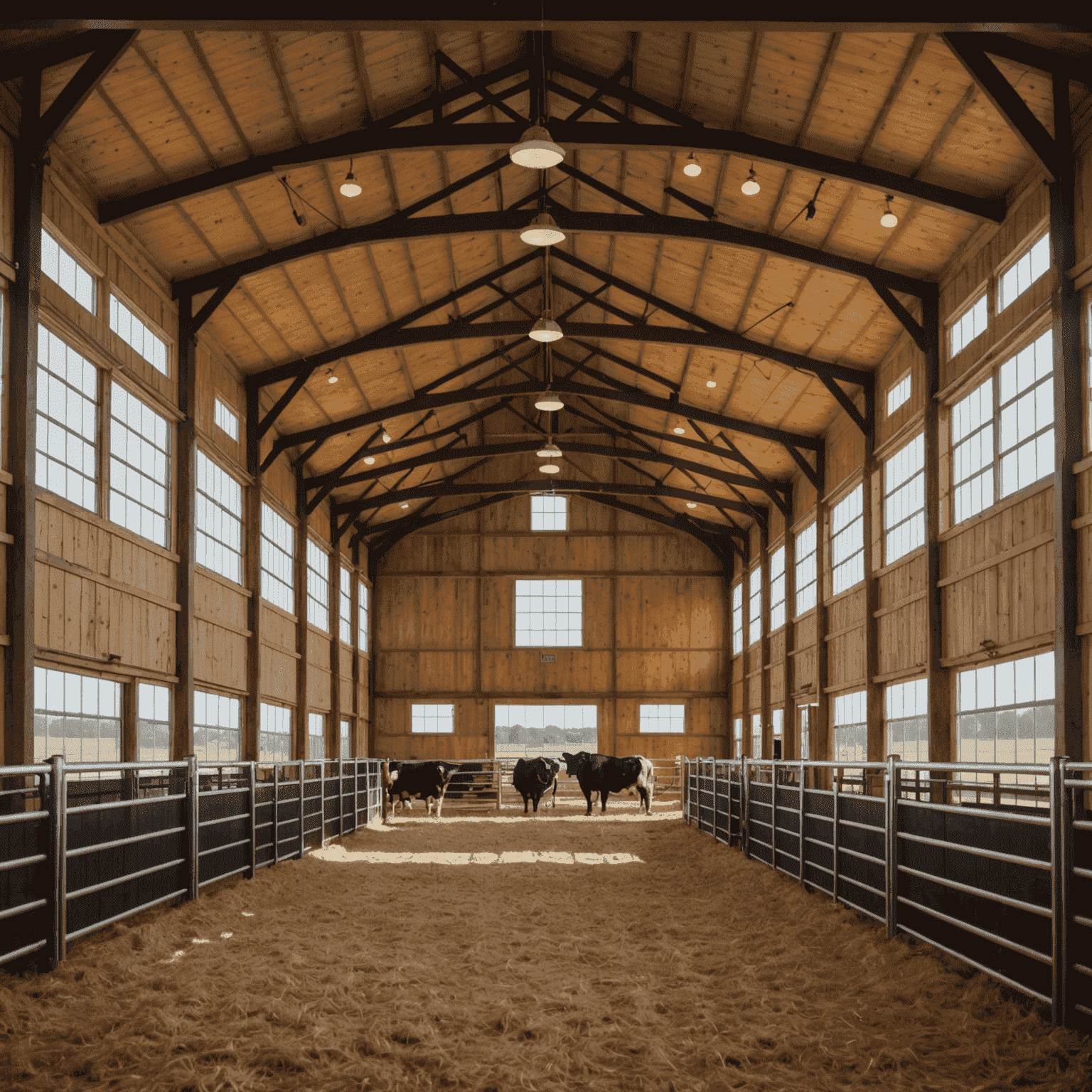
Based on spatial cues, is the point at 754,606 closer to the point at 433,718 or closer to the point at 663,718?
the point at 663,718

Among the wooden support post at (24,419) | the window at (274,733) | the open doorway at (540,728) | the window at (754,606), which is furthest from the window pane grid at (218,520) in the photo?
the open doorway at (540,728)

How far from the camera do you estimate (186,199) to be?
13.4 metres

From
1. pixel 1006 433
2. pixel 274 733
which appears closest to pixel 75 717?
pixel 274 733

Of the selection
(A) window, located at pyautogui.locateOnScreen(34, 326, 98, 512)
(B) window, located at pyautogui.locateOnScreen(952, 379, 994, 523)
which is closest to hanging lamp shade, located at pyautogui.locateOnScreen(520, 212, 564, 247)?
(A) window, located at pyautogui.locateOnScreen(34, 326, 98, 512)

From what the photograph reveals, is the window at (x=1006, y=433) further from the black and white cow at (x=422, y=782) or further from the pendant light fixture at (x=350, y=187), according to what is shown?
the black and white cow at (x=422, y=782)

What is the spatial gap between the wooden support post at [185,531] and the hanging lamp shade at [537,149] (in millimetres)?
7326

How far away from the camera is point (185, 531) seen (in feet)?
51.5

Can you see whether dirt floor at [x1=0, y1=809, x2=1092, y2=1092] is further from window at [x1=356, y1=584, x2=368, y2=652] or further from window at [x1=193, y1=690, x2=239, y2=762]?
window at [x1=356, y1=584, x2=368, y2=652]

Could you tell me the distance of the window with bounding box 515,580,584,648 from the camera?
31.7 m

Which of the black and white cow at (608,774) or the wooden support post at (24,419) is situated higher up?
the wooden support post at (24,419)

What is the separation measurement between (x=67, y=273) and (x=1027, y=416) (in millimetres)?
10416

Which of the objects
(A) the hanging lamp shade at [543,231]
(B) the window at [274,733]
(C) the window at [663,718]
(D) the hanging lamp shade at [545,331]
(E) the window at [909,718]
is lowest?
(C) the window at [663,718]

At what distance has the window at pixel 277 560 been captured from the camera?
21.2 meters

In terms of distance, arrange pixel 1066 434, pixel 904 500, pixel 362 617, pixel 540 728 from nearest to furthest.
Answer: pixel 1066 434
pixel 904 500
pixel 362 617
pixel 540 728
